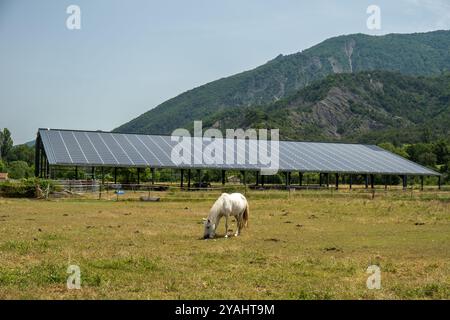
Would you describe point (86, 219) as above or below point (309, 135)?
below

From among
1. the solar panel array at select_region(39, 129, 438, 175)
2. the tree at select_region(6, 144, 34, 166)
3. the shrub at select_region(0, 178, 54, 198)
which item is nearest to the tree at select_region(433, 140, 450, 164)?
the solar panel array at select_region(39, 129, 438, 175)

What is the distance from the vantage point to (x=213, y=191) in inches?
1969

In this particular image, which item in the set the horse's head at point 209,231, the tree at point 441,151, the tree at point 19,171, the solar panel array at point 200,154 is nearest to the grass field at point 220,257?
the horse's head at point 209,231

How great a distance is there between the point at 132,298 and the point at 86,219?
636 inches

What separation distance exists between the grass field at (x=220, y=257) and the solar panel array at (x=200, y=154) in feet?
88.6

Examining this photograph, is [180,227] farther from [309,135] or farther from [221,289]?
[309,135]

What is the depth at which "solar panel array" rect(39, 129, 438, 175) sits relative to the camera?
53312 millimetres

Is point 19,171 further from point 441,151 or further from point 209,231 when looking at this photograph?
point 209,231

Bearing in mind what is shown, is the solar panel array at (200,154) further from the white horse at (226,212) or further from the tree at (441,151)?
the tree at (441,151)

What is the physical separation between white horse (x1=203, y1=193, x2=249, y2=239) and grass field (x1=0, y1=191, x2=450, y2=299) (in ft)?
1.71

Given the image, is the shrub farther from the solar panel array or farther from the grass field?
the grass field

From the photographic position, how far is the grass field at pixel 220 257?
31.8ft

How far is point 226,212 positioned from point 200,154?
40.7m
